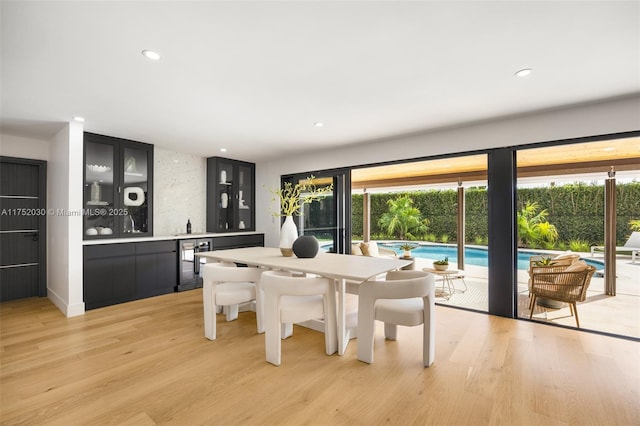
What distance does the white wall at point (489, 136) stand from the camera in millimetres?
2868

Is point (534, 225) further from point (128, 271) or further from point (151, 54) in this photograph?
point (128, 271)

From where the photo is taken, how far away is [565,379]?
216cm

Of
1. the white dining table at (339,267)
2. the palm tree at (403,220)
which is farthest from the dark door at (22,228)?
the palm tree at (403,220)

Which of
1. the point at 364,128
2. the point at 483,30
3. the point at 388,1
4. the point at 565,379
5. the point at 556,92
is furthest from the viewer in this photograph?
the point at 364,128

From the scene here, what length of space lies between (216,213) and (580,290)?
5364 mm

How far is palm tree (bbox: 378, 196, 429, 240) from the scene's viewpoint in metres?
9.03

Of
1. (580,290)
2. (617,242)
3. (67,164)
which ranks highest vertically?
(67,164)

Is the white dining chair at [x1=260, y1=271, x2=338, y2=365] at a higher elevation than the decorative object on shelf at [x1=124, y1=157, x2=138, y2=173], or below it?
below

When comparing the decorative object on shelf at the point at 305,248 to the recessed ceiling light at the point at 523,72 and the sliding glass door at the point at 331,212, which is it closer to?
the sliding glass door at the point at 331,212

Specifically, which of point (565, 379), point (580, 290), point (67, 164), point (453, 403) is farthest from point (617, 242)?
point (67, 164)

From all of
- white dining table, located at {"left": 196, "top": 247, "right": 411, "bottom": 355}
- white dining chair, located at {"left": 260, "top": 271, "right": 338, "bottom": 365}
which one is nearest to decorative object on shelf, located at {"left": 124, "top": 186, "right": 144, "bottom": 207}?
white dining table, located at {"left": 196, "top": 247, "right": 411, "bottom": 355}

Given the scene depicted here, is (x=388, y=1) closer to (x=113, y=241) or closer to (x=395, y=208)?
(x=113, y=241)

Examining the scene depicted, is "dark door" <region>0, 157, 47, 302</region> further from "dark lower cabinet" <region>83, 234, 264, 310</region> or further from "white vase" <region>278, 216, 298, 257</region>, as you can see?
"white vase" <region>278, 216, 298, 257</region>

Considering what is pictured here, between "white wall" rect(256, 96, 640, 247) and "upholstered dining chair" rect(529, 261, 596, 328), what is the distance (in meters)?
1.56
